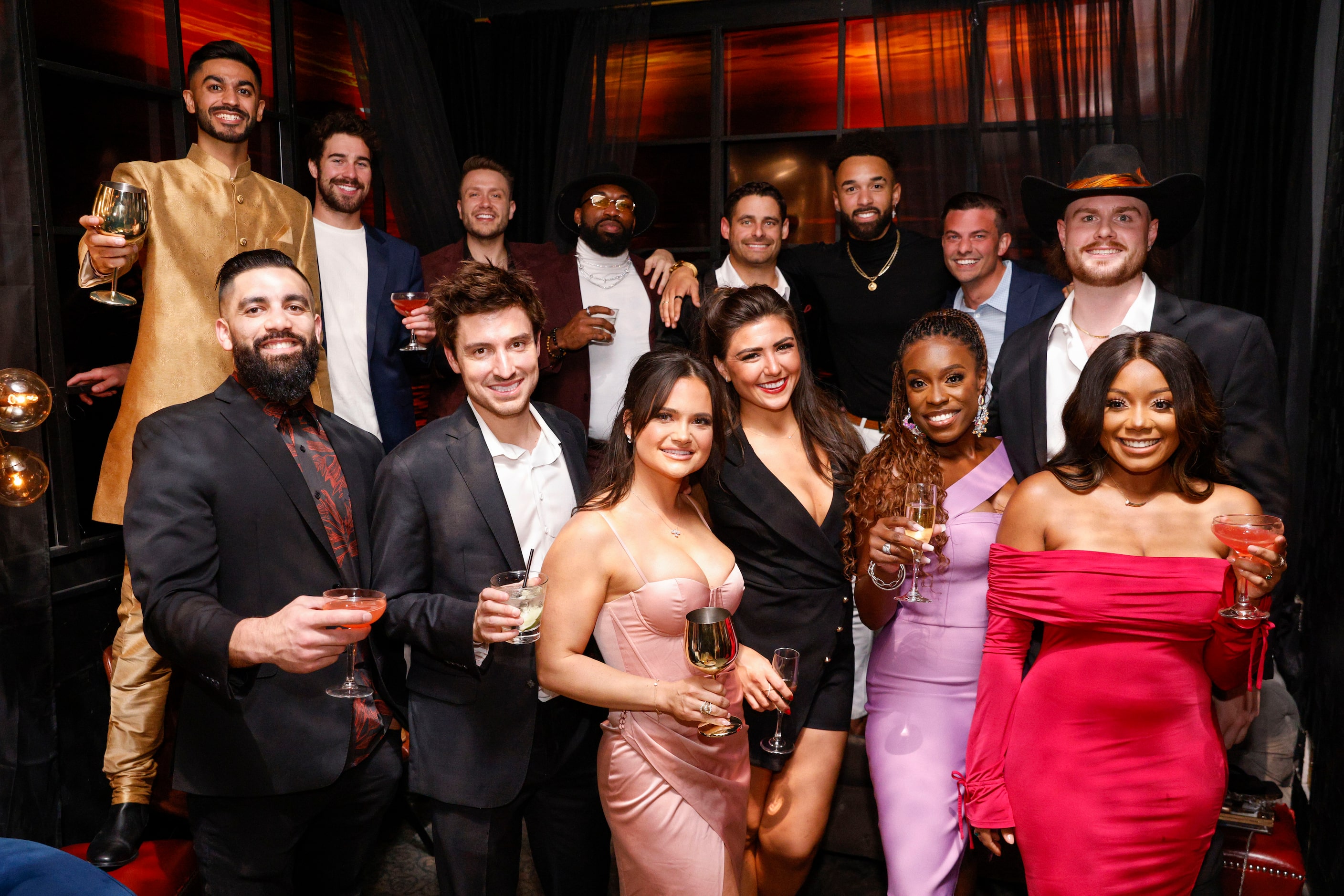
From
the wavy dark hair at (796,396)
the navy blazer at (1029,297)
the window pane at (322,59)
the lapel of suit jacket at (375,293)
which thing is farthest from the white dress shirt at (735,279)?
the window pane at (322,59)

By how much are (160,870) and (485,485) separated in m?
1.58

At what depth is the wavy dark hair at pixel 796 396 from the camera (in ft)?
9.16

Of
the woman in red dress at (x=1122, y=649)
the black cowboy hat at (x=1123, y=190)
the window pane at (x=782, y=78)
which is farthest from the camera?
the window pane at (x=782, y=78)

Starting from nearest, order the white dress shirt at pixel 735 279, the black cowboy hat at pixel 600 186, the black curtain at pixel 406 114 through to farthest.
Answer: the white dress shirt at pixel 735 279
the black cowboy hat at pixel 600 186
the black curtain at pixel 406 114

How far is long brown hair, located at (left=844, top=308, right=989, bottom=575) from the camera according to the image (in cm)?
257

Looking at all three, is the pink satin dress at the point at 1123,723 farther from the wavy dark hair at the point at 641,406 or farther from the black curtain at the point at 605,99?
the black curtain at the point at 605,99

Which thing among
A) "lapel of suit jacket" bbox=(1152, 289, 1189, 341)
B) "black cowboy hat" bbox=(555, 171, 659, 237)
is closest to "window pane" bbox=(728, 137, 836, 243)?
"black cowboy hat" bbox=(555, 171, 659, 237)

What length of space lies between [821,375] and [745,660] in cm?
198

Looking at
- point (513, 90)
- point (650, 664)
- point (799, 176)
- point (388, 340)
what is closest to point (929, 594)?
point (650, 664)

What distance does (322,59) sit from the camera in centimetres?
510

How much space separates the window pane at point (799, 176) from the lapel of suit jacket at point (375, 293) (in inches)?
111

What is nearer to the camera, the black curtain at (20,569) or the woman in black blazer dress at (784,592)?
the woman in black blazer dress at (784,592)

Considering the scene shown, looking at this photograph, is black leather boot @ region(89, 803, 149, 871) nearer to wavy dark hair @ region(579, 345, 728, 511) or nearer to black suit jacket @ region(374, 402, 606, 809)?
black suit jacket @ region(374, 402, 606, 809)

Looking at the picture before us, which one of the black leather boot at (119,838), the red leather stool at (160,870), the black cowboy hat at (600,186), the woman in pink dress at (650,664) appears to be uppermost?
the black cowboy hat at (600,186)
